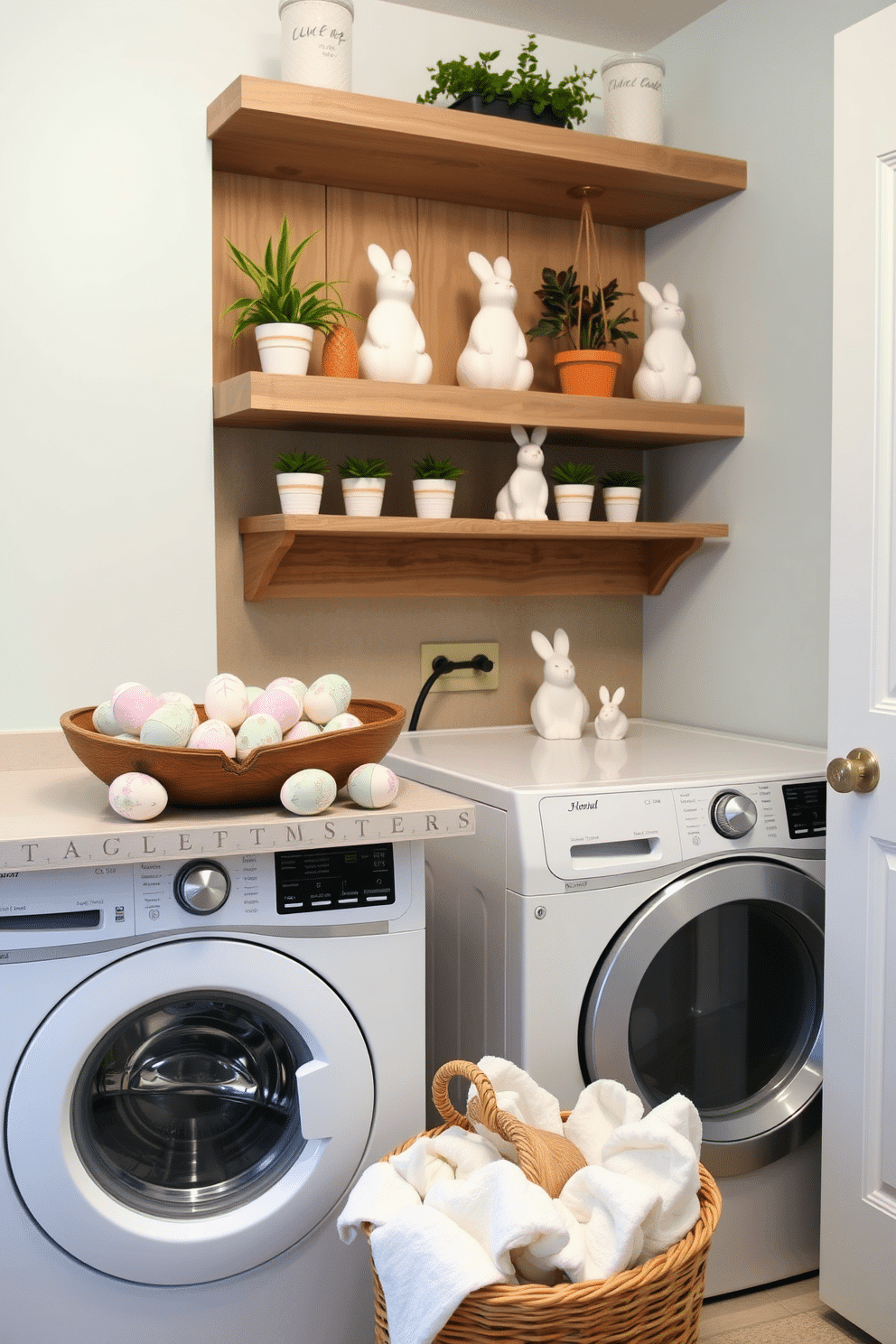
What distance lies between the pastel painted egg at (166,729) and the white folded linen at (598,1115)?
70 cm

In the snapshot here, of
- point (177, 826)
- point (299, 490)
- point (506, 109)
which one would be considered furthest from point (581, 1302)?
point (506, 109)

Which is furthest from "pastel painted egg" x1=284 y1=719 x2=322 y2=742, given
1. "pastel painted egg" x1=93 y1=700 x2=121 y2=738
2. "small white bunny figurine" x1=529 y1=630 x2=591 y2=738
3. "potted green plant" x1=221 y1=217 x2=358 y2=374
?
"small white bunny figurine" x1=529 y1=630 x2=591 y2=738

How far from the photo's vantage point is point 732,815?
1842 millimetres

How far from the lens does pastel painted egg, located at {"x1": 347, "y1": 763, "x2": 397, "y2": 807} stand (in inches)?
59.4

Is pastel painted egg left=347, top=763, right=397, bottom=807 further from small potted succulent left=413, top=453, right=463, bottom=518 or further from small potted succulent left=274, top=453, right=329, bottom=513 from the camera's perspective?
small potted succulent left=413, top=453, right=463, bottom=518

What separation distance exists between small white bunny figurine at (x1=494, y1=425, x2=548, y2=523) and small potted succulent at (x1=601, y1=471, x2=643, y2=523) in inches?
6.9

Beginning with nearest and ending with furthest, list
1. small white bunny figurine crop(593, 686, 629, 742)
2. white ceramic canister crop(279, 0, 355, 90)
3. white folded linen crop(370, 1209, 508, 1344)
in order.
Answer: white folded linen crop(370, 1209, 508, 1344)
white ceramic canister crop(279, 0, 355, 90)
small white bunny figurine crop(593, 686, 629, 742)

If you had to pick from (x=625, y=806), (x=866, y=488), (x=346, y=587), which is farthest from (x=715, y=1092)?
(x=346, y=587)

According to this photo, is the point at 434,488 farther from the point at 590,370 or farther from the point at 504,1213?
the point at 504,1213

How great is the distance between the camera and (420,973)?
5.29 feet

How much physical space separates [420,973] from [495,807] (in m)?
0.29

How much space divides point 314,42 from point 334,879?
4.71 feet

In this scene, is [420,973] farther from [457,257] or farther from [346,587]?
[457,257]

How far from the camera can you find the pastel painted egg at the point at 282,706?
154 cm
